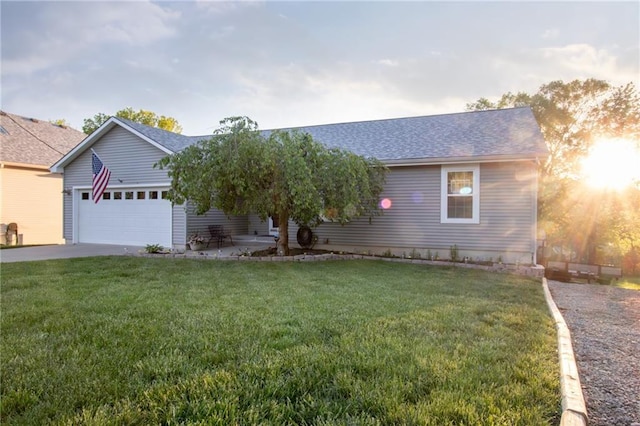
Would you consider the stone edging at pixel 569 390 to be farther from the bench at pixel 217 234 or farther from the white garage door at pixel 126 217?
the white garage door at pixel 126 217

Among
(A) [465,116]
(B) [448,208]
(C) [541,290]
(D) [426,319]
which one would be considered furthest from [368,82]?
(D) [426,319]

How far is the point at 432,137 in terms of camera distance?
11.7 meters

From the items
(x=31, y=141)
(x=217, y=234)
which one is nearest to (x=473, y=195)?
(x=217, y=234)

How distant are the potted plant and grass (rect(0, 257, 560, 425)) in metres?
5.86

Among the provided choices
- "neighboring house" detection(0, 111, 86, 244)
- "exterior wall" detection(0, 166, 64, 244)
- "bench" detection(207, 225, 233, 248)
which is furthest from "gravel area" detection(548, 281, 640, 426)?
"exterior wall" detection(0, 166, 64, 244)

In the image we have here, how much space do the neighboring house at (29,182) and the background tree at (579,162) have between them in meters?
23.0

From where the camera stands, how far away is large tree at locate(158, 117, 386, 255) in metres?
8.48

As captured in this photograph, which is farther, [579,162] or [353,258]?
[579,162]

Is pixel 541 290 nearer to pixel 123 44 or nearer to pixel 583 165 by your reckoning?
pixel 123 44

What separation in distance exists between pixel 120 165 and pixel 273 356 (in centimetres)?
1257

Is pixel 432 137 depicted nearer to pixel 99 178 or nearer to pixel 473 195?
pixel 473 195

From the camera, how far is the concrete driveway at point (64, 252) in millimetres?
10011

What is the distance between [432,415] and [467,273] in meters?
6.77

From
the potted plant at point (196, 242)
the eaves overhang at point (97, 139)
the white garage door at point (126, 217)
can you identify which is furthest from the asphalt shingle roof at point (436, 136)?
the potted plant at point (196, 242)
